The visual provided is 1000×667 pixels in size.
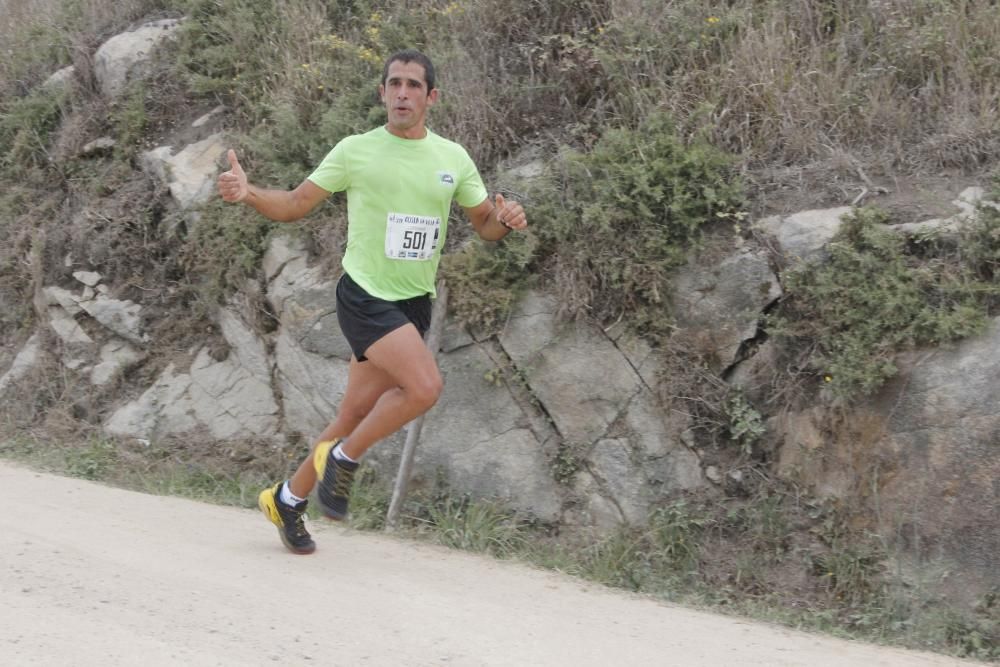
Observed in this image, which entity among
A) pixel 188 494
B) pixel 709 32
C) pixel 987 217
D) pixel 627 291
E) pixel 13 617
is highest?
pixel 709 32

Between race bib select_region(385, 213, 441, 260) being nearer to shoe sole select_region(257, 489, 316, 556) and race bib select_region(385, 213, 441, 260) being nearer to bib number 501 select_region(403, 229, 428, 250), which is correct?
bib number 501 select_region(403, 229, 428, 250)

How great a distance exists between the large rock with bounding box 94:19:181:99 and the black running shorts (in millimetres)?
4947

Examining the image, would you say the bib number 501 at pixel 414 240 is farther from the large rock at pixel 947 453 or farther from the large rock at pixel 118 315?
the large rock at pixel 118 315

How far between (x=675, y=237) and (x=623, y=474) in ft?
4.42

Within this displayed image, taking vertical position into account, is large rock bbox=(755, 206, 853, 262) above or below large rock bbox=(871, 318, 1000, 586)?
above

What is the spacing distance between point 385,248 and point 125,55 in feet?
17.3

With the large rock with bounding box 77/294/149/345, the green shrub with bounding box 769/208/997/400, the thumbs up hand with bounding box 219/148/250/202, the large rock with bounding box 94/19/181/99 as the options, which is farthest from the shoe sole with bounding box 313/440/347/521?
the large rock with bounding box 94/19/181/99

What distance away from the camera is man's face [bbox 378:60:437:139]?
5.22 meters

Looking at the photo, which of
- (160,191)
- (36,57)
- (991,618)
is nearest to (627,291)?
(991,618)

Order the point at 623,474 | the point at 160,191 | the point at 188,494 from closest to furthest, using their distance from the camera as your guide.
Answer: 1. the point at 623,474
2. the point at 188,494
3. the point at 160,191

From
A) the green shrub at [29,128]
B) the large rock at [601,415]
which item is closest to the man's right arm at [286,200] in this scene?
the large rock at [601,415]

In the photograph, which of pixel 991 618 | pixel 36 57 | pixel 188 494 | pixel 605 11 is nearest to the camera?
pixel 991 618

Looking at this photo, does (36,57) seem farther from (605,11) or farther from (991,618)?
(991,618)

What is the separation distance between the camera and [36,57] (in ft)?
→ 33.4
